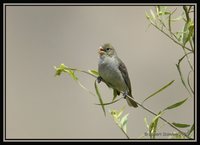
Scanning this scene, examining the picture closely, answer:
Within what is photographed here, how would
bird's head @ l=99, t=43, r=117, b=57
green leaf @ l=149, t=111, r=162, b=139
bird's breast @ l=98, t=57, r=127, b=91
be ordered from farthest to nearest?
bird's head @ l=99, t=43, r=117, b=57 < bird's breast @ l=98, t=57, r=127, b=91 < green leaf @ l=149, t=111, r=162, b=139

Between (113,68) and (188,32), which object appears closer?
(188,32)

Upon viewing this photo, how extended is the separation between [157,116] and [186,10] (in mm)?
266

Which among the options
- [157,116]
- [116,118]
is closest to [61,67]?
[116,118]

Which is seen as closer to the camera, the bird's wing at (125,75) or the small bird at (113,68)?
the small bird at (113,68)

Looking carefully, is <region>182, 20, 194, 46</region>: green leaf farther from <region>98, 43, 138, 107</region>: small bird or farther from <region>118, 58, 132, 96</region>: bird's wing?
<region>118, 58, 132, 96</region>: bird's wing

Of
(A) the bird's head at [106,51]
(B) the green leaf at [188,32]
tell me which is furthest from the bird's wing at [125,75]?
(B) the green leaf at [188,32]

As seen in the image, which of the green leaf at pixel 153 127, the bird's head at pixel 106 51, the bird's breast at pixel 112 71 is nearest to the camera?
the green leaf at pixel 153 127

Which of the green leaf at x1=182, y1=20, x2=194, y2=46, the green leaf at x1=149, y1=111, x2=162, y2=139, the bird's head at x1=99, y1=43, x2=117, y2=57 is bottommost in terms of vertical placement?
the green leaf at x1=149, y1=111, x2=162, y2=139

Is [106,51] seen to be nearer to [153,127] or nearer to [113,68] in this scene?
[113,68]

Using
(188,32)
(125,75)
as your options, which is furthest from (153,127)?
(125,75)

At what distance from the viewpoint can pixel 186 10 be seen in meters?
0.95

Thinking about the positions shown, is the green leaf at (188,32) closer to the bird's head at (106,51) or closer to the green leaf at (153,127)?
the green leaf at (153,127)

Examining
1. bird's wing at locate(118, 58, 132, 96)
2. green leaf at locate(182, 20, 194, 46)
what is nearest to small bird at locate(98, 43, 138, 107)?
bird's wing at locate(118, 58, 132, 96)

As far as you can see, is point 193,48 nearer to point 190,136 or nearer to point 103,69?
point 190,136
